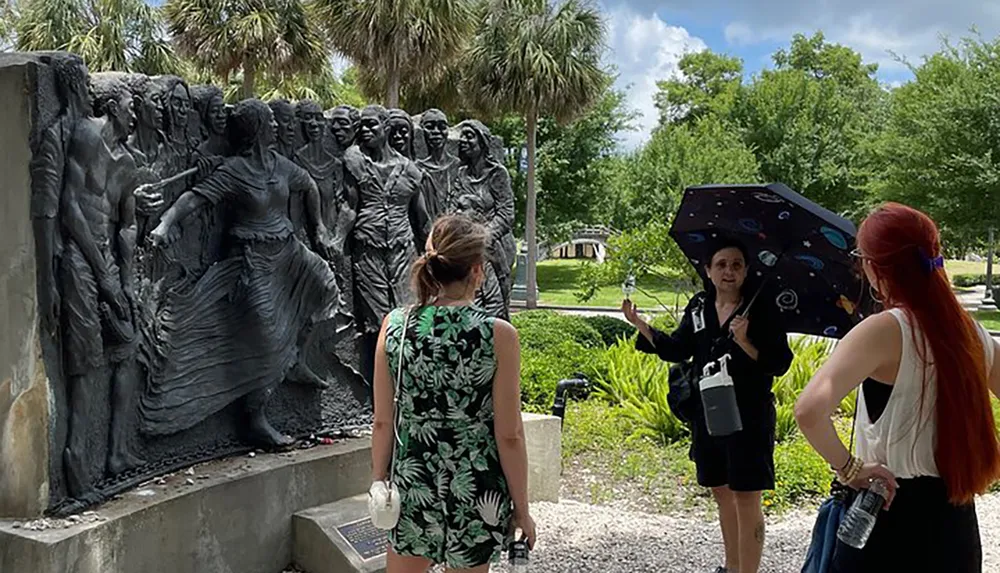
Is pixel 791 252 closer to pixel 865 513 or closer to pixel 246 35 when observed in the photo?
pixel 865 513

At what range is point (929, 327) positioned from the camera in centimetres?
240

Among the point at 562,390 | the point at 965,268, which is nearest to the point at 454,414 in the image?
the point at 562,390

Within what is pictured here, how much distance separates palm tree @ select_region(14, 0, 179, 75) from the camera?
22.1 m

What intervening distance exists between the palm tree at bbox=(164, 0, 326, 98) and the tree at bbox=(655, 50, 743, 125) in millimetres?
30100

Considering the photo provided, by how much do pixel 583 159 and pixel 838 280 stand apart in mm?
27112

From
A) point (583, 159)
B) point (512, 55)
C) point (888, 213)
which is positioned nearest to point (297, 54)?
point (512, 55)

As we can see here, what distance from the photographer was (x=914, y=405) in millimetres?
2453

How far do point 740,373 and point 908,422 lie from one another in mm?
1680

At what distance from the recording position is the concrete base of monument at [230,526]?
3.91 meters

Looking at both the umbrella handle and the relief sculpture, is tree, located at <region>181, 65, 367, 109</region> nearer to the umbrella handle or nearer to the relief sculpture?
the relief sculpture

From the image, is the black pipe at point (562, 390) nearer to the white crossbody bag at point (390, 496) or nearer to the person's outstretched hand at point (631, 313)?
the person's outstretched hand at point (631, 313)

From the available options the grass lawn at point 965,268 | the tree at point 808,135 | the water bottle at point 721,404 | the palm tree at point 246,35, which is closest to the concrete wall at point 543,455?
the water bottle at point 721,404

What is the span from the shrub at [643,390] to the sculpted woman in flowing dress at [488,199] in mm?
1828

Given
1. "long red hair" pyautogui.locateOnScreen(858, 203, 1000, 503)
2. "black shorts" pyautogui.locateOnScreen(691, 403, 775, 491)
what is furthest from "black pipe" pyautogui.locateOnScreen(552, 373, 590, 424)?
"long red hair" pyautogui.locateOnScreen(858, 203, 1000, 503)
